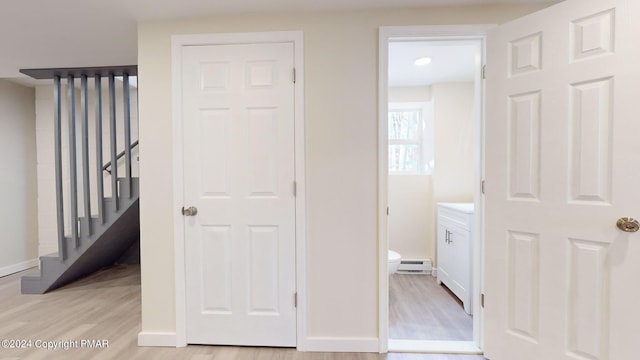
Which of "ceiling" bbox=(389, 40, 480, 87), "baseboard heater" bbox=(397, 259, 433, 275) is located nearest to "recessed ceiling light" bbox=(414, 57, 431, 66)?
"ceiling" bbox=(389, 40, 480, 87)

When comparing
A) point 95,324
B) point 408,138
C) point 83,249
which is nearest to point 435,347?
point 408,138

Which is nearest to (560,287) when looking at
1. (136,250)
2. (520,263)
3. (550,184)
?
(520,263)

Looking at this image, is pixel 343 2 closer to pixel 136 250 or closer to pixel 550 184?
pixel 550 184

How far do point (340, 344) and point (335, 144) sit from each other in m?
1.34

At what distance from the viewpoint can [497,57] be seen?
1.80 m

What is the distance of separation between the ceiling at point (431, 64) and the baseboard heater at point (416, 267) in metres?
2.13

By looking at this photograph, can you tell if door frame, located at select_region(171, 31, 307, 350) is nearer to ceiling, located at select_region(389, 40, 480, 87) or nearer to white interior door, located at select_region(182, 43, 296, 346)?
white interior door, located at select_region(182, 43, 296, 346)

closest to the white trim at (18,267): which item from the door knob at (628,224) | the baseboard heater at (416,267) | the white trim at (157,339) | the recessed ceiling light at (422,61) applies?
the white trim at (157,339)

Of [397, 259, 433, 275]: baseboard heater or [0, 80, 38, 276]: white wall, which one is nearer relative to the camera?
[397, 259, 433, 275]: baseboard heater

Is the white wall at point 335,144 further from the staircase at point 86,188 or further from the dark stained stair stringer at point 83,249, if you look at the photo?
the dark stained stair stringer at point 83,249

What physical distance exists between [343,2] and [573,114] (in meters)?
1.44

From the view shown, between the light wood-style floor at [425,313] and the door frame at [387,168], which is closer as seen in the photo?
the door frame at [387,168]

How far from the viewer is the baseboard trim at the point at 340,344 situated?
197 cm

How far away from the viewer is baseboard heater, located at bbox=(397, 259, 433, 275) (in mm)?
3527
